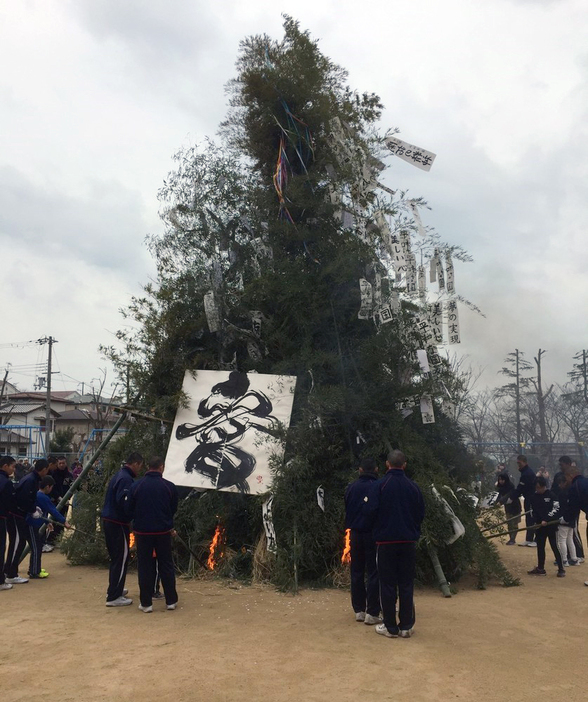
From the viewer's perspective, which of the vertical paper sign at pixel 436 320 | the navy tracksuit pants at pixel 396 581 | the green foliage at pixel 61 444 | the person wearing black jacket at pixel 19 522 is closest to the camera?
the navy tracksuit pants at pixel 396 581

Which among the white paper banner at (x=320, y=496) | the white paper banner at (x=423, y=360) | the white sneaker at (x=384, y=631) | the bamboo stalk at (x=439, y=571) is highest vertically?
the white paper banner at (x=423, y=360)

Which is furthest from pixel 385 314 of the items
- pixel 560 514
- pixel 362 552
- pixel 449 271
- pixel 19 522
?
pixel 19 522

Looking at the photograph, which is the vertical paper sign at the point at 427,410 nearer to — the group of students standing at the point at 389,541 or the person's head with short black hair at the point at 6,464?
the group of students standing at the point at 389,541

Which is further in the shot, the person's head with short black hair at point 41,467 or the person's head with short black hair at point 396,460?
the person's head with short black hair at point 41,467

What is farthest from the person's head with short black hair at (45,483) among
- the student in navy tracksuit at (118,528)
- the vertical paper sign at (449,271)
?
the vertical paper sign at (449,271)

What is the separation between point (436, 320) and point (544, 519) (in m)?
3.52

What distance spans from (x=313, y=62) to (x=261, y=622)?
10.2 metres

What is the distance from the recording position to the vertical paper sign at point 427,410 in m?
9.58

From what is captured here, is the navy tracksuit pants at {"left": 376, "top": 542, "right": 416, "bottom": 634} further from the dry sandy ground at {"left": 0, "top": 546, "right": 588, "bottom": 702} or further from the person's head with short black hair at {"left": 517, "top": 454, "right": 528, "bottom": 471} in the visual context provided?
the person's head with short black hair at {"left": 517, "top": 454, "right": 528, "bottom": 471}

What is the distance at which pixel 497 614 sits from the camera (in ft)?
23.5

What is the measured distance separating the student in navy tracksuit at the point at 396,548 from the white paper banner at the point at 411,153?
6.30 m

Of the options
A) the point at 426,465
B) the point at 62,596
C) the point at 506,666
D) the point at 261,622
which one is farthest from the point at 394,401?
the point at 62,596

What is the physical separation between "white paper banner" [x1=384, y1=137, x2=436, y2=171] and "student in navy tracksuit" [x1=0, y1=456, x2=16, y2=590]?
7941 millimetres

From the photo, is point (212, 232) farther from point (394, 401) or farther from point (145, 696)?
point (145, 696)
